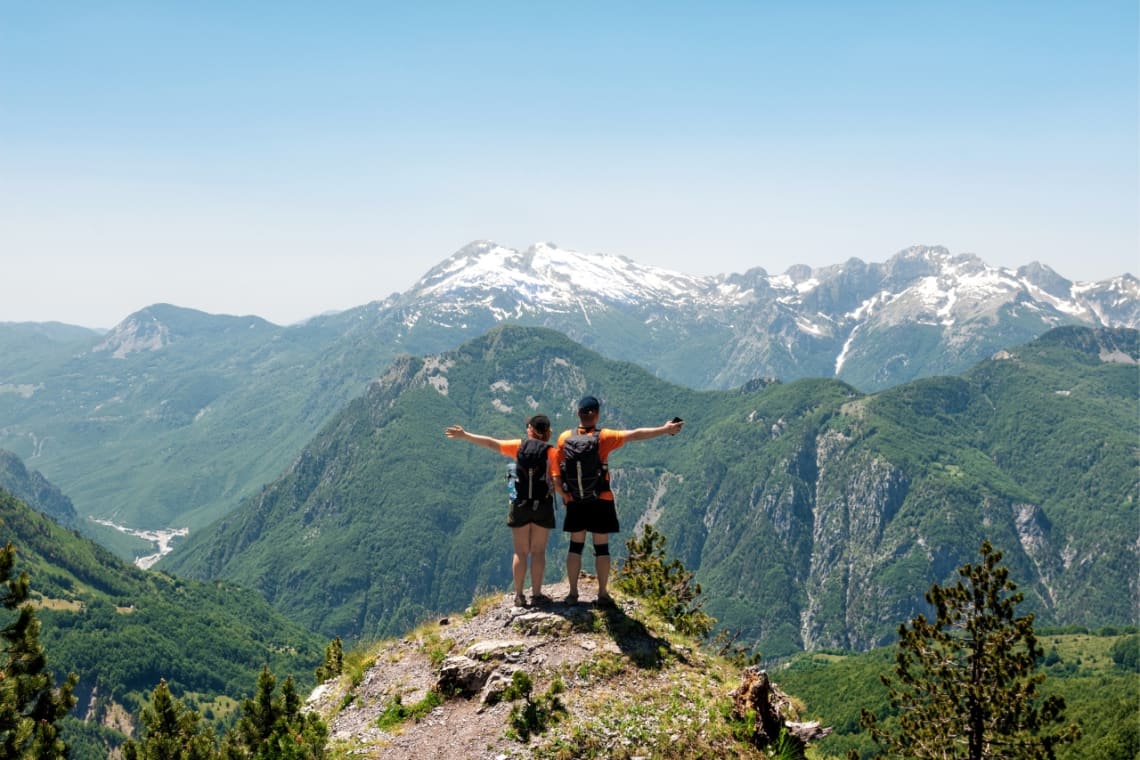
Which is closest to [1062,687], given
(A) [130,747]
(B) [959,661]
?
(B) [959,661]

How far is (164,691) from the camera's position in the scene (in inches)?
1923

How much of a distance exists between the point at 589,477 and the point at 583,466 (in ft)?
1.16

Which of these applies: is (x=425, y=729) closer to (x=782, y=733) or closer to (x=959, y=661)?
(x=782, y=733)

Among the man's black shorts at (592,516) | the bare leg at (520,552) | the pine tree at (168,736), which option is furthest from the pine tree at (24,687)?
the man's black shorts at (592,516)

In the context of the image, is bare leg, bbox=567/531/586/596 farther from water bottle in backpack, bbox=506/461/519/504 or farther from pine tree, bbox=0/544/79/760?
pine tree, bbox=0/544/79/760

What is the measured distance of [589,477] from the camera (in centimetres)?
2105

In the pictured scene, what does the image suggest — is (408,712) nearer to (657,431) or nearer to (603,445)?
(603,445)

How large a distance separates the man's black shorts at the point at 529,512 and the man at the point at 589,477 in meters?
0.68

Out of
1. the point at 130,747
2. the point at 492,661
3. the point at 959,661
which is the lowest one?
the point at 130,747

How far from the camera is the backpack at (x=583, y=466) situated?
68.5 feet

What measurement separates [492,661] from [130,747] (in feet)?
121

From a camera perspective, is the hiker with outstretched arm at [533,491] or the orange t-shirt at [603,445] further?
the hiker with outstretched arm at [533,491]

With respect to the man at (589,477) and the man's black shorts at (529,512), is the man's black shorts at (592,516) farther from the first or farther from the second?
the man's black shorts at (529,512)

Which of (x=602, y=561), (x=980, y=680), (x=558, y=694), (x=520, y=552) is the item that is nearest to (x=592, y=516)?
(x=602, y=561)
